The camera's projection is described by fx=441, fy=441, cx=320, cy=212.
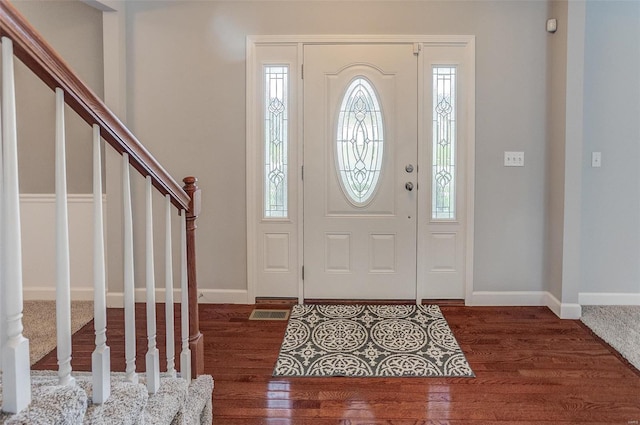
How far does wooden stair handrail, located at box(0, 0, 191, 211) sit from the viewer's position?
0.92 m

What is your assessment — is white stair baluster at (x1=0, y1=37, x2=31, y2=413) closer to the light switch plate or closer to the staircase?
the staircase

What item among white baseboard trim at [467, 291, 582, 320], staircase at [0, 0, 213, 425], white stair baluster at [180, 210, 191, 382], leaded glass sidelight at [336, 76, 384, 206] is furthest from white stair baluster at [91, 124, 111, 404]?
white baseboard trim at [467, 291, 582, 320]

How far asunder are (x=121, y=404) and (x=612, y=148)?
12.2ft

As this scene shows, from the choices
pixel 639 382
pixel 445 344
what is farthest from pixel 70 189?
pixel 639 382

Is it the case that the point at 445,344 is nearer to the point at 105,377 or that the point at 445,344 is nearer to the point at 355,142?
the point at 355,142

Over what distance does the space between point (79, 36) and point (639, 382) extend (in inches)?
176

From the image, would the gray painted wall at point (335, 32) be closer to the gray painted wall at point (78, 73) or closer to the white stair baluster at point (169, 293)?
the gray painted wall at point (78, 73)

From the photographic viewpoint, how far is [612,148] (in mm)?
3412

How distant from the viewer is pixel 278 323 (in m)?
3.20

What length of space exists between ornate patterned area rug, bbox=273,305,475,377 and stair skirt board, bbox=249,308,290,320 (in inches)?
2.7

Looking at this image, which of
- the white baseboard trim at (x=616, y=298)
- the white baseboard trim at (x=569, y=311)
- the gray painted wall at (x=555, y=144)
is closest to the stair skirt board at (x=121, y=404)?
the white baseboard trim at (x=569, y=311)

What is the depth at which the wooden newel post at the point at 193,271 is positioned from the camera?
1862 millimetres

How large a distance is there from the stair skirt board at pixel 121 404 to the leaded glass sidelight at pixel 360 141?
6.77ft

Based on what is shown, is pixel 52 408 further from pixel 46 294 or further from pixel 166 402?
pixel 46 294
